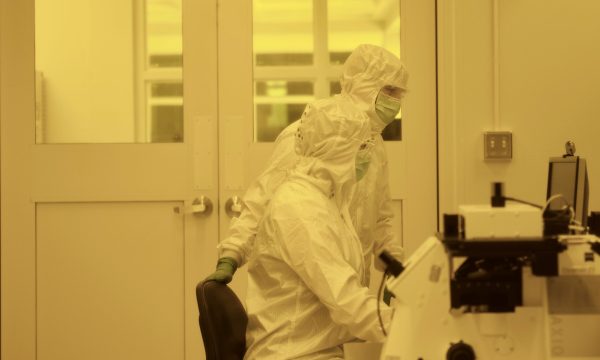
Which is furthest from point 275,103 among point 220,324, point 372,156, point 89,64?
point 220,324

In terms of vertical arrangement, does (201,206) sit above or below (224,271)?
above

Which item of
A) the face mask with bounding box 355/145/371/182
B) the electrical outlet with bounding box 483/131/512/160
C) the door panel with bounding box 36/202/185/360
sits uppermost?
the electrical outlet with bounding box 483/131/512/160

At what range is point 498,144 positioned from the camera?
8.70 ft

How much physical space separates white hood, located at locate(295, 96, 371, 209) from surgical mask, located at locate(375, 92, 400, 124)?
689 mm

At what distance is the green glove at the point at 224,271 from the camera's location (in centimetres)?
176

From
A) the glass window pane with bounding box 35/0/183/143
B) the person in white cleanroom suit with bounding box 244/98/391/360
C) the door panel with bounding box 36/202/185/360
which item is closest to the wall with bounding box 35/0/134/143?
the glass window pane with bounding box 35/0/183/143

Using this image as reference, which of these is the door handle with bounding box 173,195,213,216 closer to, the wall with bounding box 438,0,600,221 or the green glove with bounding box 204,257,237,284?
the green glove with bounding box 204,257,237,284

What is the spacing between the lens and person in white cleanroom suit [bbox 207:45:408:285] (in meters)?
2.21

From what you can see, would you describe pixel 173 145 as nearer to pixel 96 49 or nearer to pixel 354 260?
pixel 96 49

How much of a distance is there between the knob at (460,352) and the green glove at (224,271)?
74 centimetres

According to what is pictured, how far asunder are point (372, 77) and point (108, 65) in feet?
3.81

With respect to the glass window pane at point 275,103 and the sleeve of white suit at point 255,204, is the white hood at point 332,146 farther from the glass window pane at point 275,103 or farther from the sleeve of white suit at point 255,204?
the glass window pane at point 275,103

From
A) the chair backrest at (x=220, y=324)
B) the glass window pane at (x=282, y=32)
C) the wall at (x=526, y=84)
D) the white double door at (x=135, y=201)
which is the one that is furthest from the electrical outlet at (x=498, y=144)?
the chair backrest at (x=220, y=324)

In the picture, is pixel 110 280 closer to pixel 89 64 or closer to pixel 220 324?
pixel 89 64
